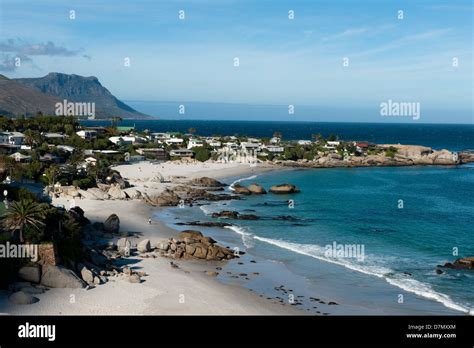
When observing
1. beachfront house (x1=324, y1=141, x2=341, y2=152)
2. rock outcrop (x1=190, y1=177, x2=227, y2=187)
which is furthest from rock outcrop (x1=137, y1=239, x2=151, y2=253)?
beachfront house (x1=324, y1=141, x2=341, y2=152)

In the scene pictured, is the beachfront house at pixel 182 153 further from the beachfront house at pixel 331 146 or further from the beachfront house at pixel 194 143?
the beachfront house at pixel 331 146

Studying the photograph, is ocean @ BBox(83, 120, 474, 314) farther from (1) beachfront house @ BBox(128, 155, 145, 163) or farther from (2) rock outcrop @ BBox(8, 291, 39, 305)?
(1) beachfront house @ BBox(128, 155, 145, 163)

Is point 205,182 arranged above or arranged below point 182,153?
below

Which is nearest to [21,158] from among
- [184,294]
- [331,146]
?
[184,294]

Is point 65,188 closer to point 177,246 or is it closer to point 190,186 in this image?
point 190,186

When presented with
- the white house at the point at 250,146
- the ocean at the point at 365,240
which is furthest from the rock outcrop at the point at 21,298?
the white house at the point at 250,146

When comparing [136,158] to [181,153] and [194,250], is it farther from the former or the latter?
[194,250]

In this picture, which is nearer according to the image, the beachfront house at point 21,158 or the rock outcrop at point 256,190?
the beachfront house at point 21,158
